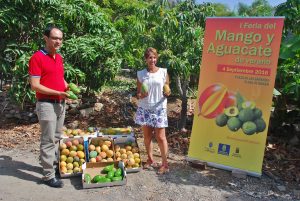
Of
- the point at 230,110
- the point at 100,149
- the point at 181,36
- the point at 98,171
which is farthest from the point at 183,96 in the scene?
the point at 98,171

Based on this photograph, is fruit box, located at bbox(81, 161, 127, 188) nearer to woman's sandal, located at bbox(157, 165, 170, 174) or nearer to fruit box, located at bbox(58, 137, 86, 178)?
fruit box, located at bbox(58, 137, 86, 178)

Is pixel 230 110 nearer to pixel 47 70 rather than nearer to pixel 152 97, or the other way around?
pixel 152 97

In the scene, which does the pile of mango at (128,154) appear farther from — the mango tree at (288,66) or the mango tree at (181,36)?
the mango tree at (288,66)

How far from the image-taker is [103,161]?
5.21 m

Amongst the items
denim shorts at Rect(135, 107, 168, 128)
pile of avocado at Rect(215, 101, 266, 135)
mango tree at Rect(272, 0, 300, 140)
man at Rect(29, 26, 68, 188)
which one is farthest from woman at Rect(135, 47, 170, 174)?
mango tree at Rect(272, 0, 300, 140)

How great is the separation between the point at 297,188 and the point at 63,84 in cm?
346

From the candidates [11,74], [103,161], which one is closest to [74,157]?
[103,161]

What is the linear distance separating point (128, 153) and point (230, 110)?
5.37 feet

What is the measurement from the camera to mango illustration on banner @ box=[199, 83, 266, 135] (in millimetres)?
5023

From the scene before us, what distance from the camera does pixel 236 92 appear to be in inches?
203

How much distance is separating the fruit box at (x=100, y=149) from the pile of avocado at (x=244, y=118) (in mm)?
1673

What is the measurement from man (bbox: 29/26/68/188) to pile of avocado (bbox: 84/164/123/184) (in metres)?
0.38

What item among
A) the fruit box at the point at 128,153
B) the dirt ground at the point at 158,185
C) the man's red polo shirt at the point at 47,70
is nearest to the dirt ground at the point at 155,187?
the dirt ground at the point at 158,185

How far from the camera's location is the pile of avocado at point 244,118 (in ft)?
16.4
